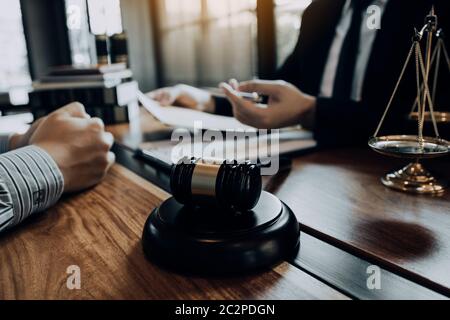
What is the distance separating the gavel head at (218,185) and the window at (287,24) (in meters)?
1.65

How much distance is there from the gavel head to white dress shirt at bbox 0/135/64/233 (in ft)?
0.91

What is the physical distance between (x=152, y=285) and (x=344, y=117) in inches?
32.6

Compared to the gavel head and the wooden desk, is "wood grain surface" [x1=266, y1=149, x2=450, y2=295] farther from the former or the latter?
the gavel head

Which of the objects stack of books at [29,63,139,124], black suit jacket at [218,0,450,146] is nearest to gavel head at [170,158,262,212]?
black suit jacket at [218,0,450,146]

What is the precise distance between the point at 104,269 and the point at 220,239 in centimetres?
16

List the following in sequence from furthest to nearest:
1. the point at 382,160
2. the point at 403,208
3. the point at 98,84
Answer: the point at 98,84 → the point at 382,160 → the point at 403,208

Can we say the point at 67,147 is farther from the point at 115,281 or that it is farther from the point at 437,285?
the point at 437,285

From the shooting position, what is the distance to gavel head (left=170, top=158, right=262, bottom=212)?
53 cm

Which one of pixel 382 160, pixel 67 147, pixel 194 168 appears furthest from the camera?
pixel 382 160

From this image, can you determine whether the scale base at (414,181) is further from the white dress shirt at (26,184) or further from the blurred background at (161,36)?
the blurred background at (161,36)

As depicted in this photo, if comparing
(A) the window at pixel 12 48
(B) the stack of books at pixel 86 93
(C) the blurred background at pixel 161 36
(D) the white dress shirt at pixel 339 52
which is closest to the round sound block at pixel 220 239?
(D) the white dress shirt at pixel 339 52

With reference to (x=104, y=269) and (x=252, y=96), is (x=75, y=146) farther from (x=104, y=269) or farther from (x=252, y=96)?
(x=252, y=96)

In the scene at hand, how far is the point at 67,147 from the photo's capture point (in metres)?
Answer: 0.84

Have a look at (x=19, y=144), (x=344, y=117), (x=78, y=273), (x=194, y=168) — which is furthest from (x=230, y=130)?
(x=78, y=273)
